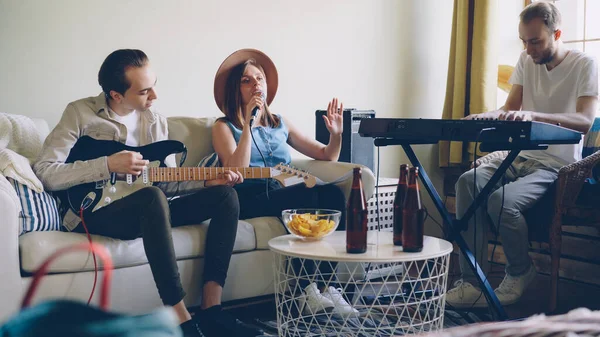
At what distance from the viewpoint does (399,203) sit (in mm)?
1811

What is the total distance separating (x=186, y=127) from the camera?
267 cm

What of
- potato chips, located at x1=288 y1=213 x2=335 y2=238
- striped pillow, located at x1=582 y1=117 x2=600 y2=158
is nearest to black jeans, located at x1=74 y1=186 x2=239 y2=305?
potato chips, located at x1=288 y1=213 x2=335 y2=238

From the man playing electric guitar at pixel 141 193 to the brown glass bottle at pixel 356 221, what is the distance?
555 mm

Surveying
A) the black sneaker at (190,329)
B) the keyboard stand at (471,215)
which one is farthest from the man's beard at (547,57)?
the black sneaker at (190,329)

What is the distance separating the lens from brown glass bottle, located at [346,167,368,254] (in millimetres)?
1691

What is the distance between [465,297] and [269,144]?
101 cm

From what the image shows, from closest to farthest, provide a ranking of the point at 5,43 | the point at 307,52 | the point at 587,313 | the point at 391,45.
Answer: the point at 587,313
the point at 5,43
the point at 307,52
the point at 391,45

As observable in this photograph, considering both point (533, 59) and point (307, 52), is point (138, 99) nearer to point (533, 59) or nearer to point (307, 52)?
point (307, 52)

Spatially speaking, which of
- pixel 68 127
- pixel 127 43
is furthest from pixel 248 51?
pixel 68 127

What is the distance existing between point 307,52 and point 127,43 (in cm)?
98

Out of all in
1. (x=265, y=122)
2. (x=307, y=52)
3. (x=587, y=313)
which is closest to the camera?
(x=587, y=313)

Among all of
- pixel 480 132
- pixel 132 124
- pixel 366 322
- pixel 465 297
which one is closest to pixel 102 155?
pixel 132 124

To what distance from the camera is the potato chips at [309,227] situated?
6.05ft

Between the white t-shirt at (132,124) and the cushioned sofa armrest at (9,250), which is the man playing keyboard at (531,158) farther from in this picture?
the cushioned sofa armrest at (9,250)
